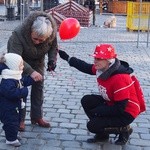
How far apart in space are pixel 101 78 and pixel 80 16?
15.0 metres

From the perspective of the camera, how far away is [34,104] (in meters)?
5.15

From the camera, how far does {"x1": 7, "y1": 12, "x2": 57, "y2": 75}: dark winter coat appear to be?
4434 mm

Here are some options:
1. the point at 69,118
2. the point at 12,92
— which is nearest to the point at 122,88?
the point at 12,92

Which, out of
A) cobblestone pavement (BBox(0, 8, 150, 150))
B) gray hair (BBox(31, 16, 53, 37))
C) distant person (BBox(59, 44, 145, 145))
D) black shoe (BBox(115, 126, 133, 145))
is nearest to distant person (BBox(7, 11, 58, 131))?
gray hair (BBox(31, 16, 53, 37))

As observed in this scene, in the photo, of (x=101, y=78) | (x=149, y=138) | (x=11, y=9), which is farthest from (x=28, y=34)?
(x=11, y=9)

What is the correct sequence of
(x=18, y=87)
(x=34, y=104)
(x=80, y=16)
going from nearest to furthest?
(x=18, y=87), (x=34, y=104), (x=80, y=16)

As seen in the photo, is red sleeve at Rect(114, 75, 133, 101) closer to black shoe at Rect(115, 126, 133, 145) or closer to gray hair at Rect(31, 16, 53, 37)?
black shoe at Rect(115, 126, 133, 145)

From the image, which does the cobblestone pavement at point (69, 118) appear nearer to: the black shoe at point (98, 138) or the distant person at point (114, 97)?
the black shoe at point (98, 138)

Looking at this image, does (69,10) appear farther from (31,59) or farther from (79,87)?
(31,59)

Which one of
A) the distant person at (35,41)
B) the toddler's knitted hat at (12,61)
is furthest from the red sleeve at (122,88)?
the toddler's knitted hat at (12,61)

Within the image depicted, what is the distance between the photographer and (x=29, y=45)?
14.9 ft

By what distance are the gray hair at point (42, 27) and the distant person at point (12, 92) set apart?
34 cm

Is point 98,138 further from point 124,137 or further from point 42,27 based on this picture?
point 42,27

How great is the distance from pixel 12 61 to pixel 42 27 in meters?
0.48
